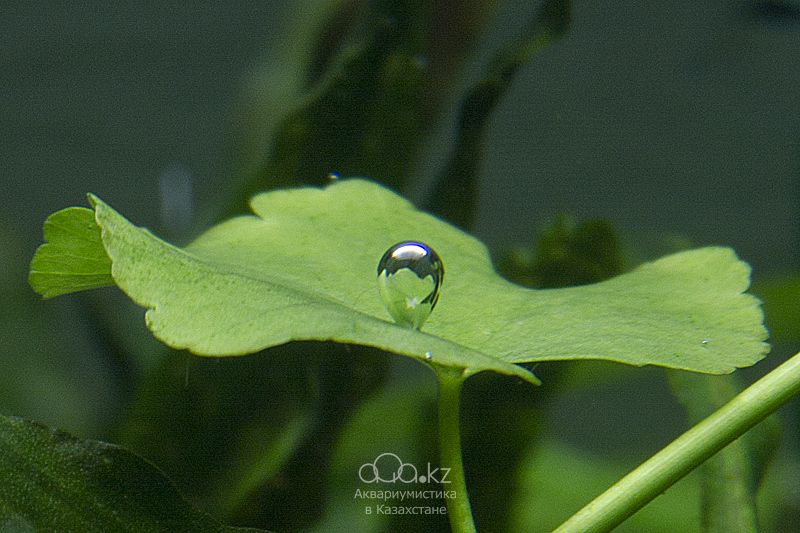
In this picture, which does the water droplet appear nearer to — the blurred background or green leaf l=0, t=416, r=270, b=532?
green leaf l=0, t=416, r=270, b=532

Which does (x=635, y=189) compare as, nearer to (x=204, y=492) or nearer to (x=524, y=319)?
(x=204, y=492)

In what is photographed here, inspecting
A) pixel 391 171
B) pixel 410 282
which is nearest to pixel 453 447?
pixel 410 282

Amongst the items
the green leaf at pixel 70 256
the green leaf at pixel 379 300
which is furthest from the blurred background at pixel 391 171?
the green leaf at pixel 70 256

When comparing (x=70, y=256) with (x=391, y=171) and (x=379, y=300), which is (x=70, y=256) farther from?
(x=391, y=171)

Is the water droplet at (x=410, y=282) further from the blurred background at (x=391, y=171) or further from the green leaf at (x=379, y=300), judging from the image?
the blurred background at (x=391, y=171)

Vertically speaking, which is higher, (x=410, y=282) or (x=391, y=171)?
(x=410, y=282)

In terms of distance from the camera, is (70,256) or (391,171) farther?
(391,171)
